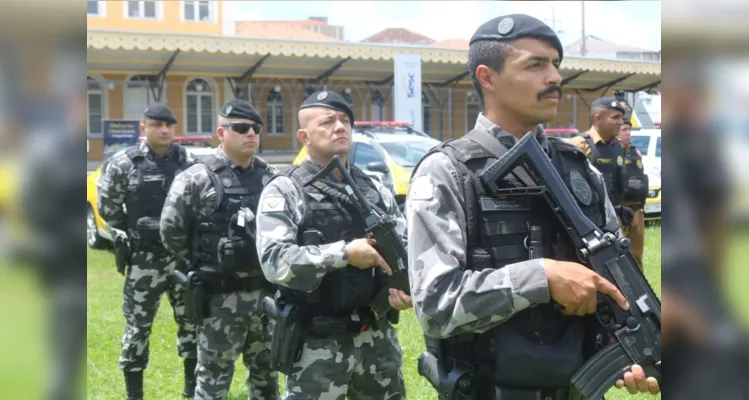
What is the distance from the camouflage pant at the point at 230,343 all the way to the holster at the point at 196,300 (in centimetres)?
4

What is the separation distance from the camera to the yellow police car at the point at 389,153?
1092 centimetres

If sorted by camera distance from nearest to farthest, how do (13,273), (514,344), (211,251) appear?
(13,273) → (514,344) → (211,251)

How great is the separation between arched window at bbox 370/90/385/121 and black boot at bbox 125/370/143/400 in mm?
20821

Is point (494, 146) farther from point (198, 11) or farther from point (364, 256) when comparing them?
point (198, 11)

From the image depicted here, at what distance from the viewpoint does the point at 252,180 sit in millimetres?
4910

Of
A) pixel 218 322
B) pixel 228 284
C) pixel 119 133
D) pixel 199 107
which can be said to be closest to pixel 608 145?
pixel 228 284

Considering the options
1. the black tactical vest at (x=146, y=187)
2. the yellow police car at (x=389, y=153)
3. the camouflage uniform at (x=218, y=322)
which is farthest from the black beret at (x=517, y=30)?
the yellow police car at (x=389, y=153)

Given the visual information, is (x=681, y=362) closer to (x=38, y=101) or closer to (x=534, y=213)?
(x=38, y=101)

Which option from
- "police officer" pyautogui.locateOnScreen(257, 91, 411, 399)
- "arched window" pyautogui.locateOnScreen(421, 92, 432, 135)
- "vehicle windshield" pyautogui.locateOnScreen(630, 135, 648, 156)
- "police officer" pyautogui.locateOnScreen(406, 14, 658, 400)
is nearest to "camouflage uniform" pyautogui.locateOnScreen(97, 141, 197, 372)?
"police officer" pyautogui.locateOnScreen(257, 91, 411, 399)

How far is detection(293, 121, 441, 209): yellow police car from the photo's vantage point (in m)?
10.9

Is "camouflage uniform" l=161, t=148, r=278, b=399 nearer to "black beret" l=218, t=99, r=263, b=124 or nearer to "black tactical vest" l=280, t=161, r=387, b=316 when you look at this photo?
"black beret" l=218, t=99, r=263, b=124

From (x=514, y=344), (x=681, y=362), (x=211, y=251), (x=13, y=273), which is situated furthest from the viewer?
(x=211, y=251)

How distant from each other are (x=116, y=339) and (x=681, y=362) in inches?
270

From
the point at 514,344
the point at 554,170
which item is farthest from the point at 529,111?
the point at 514,344
